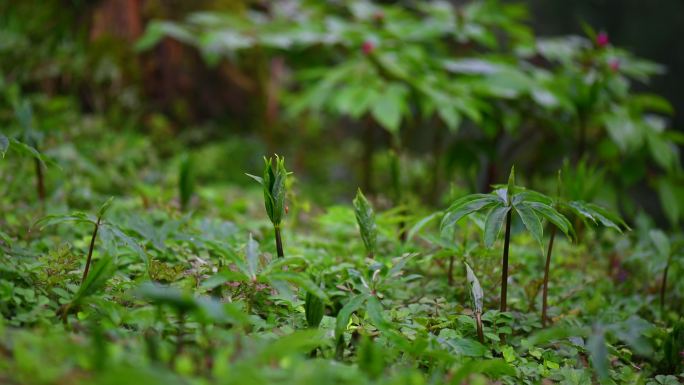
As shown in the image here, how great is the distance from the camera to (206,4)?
11.7ft

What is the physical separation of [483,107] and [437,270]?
116cm

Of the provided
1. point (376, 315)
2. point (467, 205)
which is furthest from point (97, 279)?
point (467, 205)

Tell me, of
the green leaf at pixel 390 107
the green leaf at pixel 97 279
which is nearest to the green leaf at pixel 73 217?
the green leaf at pixel 97 279

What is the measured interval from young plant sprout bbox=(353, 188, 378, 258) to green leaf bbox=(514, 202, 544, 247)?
37 cm

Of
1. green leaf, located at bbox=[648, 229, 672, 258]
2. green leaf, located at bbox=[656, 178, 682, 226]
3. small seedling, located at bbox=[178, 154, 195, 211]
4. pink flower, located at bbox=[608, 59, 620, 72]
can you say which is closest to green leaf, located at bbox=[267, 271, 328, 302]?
small seedling, located at bbox=[178, 154, 195, 211]

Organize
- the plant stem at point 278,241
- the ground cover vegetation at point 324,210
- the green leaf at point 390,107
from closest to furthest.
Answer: the ground cover vegetation at point 324,210 < the plant stem at point 278,241 < the green leaf at point 390,107

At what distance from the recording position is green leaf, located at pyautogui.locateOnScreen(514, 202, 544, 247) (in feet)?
3.71

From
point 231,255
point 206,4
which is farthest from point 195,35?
point 231,255

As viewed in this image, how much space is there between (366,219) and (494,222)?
35 cm

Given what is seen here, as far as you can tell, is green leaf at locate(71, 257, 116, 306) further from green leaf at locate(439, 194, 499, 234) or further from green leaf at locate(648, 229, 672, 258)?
green leaf at locate(648, 229, 672, 258)

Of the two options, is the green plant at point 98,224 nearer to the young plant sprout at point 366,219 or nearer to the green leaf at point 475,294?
the young plant sprout at point 366,219

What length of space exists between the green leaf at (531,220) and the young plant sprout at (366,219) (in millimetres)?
372

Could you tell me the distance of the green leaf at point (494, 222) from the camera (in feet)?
3.75

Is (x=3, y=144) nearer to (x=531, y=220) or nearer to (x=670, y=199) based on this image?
(x=531, y=220)
